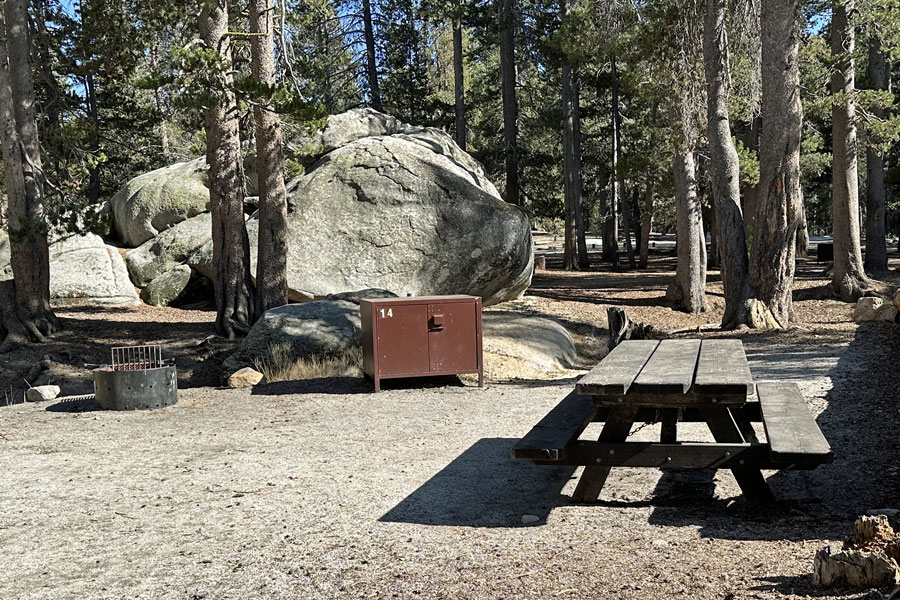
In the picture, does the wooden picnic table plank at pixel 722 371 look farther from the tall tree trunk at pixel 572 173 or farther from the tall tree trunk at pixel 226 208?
the tall tree trunk at pixel 572 173

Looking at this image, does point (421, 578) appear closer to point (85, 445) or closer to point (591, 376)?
point (591, 376)

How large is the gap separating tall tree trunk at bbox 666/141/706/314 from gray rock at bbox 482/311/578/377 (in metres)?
5.19

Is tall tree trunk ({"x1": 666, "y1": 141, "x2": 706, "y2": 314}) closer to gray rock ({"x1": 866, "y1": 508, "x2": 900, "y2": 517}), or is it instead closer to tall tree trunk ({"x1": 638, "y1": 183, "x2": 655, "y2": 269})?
tall tree trunk ({"x1": 638, "y1": 183, "x2": 655, "y2": 269})

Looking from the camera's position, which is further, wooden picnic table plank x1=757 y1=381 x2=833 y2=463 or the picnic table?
the picnic table

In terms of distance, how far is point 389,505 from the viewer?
5.76 m

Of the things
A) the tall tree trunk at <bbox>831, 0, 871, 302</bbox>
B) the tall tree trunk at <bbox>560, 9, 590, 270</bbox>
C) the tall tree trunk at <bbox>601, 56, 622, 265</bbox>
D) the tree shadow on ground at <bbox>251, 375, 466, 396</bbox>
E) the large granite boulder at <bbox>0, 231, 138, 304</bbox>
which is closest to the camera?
the tree shadow on ground at <bbox>251, 375, 466, 396</bbox>

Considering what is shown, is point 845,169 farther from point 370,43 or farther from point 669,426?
point 370,43

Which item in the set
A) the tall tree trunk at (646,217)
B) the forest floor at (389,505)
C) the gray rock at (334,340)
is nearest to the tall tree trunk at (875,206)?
the tall tree trunk at (646,217)

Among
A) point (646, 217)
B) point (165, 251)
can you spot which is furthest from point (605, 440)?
point (646, 217)

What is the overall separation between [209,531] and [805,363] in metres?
8.21

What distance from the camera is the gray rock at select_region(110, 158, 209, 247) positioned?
22.2 m

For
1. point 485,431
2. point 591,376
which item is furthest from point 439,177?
point 591,376

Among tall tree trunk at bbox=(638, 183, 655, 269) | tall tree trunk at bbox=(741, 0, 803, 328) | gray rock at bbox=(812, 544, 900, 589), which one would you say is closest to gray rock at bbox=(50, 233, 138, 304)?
tall tree trunk at bbox=(741, 0, 803, 328)

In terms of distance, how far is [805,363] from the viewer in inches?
440
